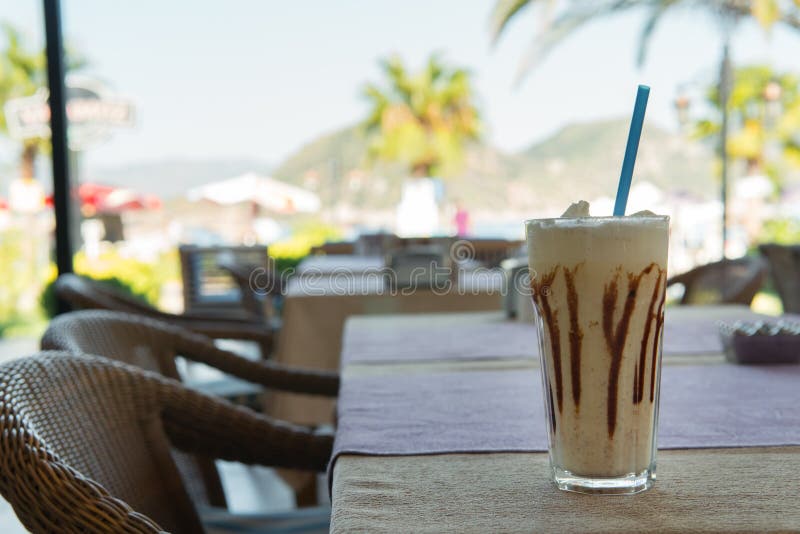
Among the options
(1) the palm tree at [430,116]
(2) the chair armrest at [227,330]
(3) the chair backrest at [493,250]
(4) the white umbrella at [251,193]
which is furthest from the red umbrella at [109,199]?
(1) the palm tree at [430,116]

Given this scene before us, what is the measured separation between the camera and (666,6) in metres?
10.9

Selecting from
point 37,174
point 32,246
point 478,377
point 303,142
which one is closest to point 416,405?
point 478,377

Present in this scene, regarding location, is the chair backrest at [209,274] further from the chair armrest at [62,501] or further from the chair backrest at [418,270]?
the chair armrest at [62,501]

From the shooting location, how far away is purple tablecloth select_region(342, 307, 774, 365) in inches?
56.5

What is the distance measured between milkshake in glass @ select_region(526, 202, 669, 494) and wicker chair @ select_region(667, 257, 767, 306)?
6.60 ft

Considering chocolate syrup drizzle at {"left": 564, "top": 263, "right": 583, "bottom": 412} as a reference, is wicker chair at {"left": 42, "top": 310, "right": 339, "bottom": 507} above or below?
below

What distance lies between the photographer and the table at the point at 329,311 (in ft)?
8.98

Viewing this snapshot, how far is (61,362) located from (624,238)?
0.72 m

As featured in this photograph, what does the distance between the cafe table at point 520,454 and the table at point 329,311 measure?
138cm

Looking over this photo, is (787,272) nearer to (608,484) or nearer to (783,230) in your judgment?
(608,484)

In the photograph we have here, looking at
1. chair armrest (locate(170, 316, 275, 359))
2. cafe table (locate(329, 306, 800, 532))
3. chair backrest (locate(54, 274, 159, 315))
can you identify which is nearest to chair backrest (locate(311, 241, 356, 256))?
chair armrest (locate(170, 316, 275, 359))

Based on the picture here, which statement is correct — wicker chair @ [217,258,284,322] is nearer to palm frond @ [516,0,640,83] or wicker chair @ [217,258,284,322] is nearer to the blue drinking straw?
the blue drinking straw

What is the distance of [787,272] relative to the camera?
3.89 m

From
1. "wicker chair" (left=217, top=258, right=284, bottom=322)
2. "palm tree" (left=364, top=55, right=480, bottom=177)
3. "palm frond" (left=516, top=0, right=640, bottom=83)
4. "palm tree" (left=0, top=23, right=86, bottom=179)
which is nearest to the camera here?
"wicker chair" (left=217, top=258, right=284, bottom=322)
